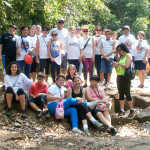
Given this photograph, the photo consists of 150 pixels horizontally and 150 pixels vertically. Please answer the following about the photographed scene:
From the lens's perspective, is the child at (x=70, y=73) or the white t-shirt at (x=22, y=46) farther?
the white t-shirt at (x=22, y=46)

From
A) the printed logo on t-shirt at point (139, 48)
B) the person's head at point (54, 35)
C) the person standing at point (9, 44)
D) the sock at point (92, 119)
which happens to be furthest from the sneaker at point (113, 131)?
the printed logo on t-shirt at point (139, 48)

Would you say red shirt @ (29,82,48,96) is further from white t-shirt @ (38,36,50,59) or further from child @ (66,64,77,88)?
white t-shirt @ (38,36,50,59)

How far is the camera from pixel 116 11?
20.0 m

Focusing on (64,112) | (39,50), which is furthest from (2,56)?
(64,112)

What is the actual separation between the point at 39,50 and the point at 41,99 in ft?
5.45

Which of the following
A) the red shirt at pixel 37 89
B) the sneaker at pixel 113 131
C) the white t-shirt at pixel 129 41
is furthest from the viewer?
the white t-shirt at pixel 129 41

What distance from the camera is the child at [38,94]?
19.8 ft

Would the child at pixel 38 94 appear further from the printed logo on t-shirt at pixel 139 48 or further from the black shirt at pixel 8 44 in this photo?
the printed logo on t-shirt at pixel 139 48

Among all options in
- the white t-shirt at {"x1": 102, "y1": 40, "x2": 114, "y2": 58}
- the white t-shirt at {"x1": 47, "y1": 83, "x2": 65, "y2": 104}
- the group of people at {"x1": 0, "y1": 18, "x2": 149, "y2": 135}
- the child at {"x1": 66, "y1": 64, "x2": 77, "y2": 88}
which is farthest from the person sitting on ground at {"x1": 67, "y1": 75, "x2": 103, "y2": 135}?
the white t-shirt at {"x1": 102, "y1": 40, "x2": 114, "y2": 58}

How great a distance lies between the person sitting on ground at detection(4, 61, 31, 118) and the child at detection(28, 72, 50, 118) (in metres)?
0.25

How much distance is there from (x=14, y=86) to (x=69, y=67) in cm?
156

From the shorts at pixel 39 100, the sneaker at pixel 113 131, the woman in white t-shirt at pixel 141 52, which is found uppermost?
the woman in white t-shirt at pixel 141 52

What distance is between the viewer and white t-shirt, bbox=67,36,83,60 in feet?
24.3

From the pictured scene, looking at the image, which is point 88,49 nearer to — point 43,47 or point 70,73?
point 70,73
